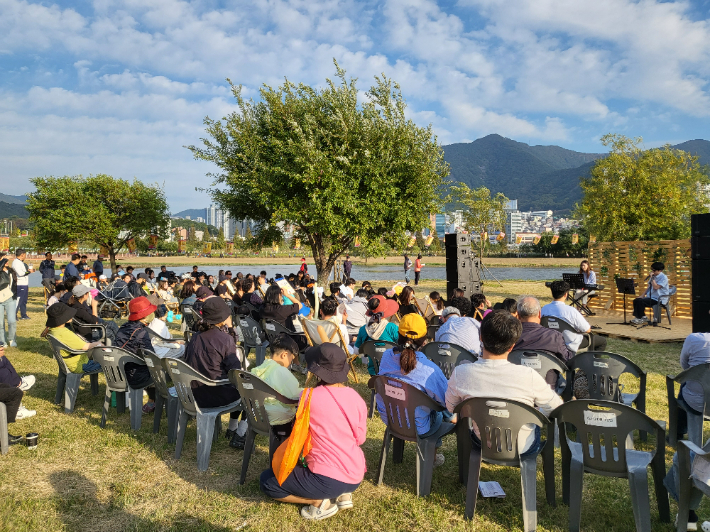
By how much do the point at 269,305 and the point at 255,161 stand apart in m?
10.4

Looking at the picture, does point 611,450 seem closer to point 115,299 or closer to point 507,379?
point 507,379

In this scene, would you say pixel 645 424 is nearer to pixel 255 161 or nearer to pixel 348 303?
pixel 348 303

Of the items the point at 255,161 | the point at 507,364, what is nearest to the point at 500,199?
the point at 255,161

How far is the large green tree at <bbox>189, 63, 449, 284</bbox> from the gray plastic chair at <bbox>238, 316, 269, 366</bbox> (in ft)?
27.2

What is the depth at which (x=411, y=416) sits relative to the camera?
10.8 feet

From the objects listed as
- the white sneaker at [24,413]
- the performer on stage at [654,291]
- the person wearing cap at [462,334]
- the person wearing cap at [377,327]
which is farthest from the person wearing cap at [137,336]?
the performer on stage at [654,291]

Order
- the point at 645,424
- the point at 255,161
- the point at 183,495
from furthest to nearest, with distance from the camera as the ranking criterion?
1. the point at 255,161
2. the point at 183,495
3. the point at 645,424

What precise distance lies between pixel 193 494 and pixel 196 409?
0.71 meters

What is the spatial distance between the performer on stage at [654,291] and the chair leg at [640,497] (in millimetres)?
9561

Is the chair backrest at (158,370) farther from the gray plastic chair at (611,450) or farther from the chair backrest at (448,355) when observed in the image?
the gray plastic chair at (611,450)

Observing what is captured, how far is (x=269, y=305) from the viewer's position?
708cm

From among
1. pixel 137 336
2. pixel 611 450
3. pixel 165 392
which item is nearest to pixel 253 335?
pixel 137 336

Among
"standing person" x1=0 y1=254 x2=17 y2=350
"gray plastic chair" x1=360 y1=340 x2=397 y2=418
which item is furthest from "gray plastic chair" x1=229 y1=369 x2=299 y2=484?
"standing person" x1=0 y1=254 x2=17 y2=350

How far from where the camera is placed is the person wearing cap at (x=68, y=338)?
536cm
